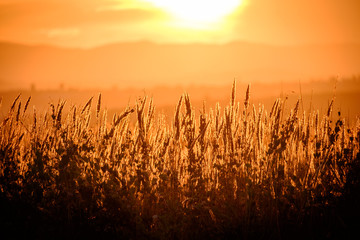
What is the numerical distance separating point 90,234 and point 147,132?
3.79ft

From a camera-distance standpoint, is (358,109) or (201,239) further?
(358,109)

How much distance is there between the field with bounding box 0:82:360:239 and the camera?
16.1 feet

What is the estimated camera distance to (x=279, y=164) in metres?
5.24

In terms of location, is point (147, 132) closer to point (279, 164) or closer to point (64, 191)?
point (64, 191)

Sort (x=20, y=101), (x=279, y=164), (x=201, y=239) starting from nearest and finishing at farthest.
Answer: (x=201, y=239) → (x=279, y=164) → (x=20, y=101)

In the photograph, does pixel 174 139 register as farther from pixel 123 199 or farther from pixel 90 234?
pixel 90 234

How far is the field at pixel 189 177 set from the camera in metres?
4.89

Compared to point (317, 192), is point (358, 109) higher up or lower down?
higher up

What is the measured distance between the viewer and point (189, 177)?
520cm

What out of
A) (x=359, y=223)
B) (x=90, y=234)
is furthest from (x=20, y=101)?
(x=359, y=223)

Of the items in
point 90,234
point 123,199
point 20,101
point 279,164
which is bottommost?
point 90,234

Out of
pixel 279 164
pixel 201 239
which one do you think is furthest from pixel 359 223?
pixel 201 239

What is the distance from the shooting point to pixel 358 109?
6289 millimetres

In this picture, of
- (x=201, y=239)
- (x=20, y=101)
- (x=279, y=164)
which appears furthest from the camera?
(x=20, y=101)
